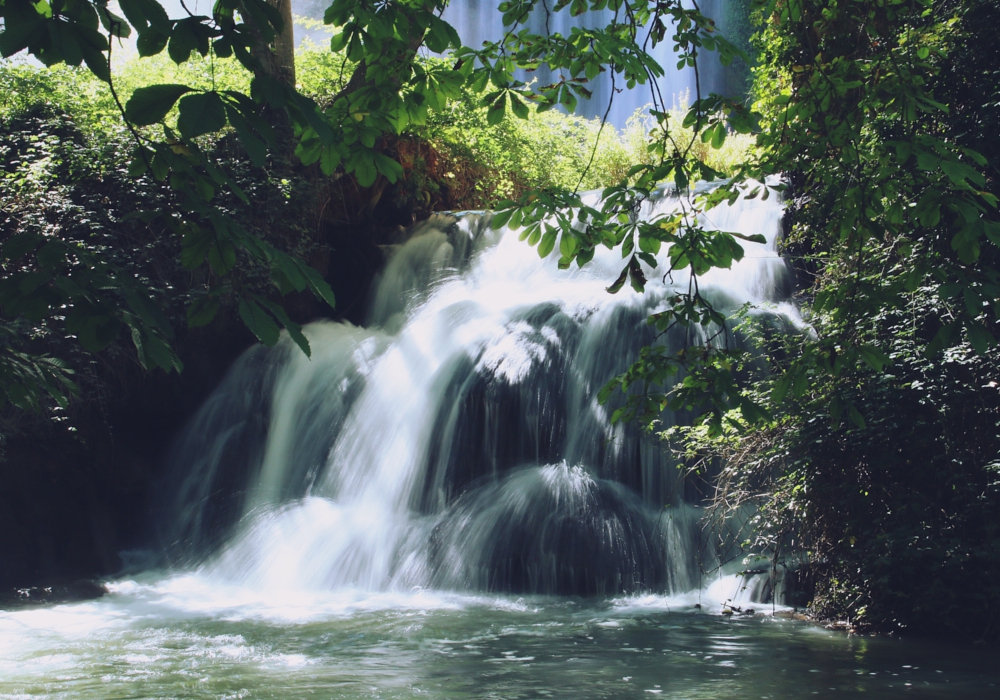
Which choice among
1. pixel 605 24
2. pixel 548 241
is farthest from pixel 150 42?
pixel 605 24

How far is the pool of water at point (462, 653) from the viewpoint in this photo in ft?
13.0

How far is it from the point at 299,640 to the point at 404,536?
232 centimetres

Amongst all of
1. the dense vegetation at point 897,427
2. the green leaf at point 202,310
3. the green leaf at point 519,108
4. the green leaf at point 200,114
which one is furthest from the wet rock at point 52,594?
the green leaf at point 200,114

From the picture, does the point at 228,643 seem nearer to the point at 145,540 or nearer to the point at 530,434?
the point at 530,434

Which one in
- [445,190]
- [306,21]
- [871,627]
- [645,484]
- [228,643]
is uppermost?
[306,21]

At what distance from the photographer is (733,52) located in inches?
130

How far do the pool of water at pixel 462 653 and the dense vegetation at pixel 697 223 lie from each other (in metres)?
0.74

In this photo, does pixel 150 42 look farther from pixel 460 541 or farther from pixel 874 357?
pixel 460 541

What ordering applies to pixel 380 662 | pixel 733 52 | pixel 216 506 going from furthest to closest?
pixel 216 506
pixel 380 662
pixel 733 52

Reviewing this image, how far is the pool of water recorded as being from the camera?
396 centimetres

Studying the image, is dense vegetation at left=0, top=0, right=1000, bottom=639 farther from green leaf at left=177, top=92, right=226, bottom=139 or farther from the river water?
the river water

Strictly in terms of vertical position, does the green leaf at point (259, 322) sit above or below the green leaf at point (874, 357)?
below

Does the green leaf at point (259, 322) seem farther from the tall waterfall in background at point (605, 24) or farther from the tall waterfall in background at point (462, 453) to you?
the tall waterfall in background at point (605, 24)

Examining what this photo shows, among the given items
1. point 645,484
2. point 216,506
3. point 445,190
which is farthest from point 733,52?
point 445,190
